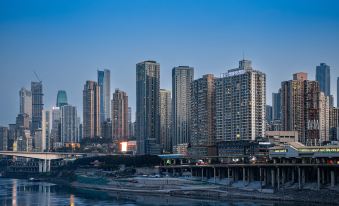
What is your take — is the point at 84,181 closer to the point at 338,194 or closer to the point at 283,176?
the point at 283,176

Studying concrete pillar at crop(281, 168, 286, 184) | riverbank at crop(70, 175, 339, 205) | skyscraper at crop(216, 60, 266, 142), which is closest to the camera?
riverbank at crop(70, 175, 339, 205)

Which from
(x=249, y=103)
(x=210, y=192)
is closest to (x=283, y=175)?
(x=210, y=192)

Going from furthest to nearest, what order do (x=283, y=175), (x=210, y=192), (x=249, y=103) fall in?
1. (x=249, y=103)
2. (x=283, y=175)
3. (x=210, y=192)

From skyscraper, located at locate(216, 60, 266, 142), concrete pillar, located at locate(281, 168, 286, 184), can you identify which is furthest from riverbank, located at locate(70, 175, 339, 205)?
skyscraper, located at locate(216, 60, 266, 142)

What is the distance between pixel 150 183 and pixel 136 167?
2280 inches

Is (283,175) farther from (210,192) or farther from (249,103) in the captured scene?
(249,103)

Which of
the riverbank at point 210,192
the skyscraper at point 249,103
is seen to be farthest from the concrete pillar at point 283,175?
the skyscraper at point 249,103

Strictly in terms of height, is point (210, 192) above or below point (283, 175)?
below

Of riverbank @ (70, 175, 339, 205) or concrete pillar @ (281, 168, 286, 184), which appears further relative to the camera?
concrete pillar @ (281, 168, 286, 184)

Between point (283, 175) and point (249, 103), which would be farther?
point (249, 103)

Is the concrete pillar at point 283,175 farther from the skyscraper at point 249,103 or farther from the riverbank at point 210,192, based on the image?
the skyscraper at point 249,103

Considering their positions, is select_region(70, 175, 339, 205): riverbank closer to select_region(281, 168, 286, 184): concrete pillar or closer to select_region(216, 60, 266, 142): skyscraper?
select_region(281, 168, 286, 184): concrete pillar

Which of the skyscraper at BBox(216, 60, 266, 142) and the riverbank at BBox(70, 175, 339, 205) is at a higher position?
the skyscraper at BBox(216, 60, 266, 142)

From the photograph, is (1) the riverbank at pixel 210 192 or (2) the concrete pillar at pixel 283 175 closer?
(1) the riverbank at pixel 210 192
